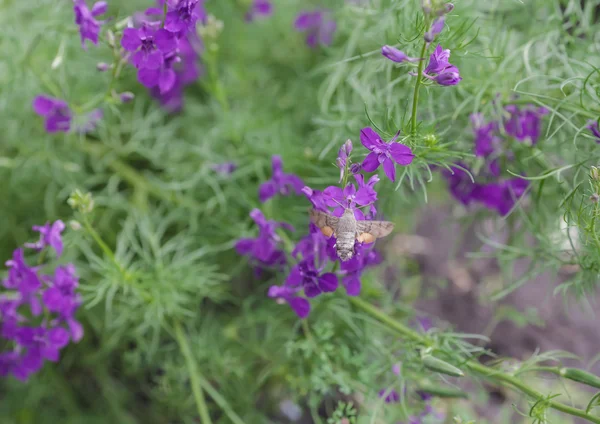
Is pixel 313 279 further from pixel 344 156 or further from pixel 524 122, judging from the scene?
pixel 524 122

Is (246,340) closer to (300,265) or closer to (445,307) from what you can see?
(300,265)

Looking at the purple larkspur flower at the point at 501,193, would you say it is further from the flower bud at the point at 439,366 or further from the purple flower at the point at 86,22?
the purple flower at the point at 86,22

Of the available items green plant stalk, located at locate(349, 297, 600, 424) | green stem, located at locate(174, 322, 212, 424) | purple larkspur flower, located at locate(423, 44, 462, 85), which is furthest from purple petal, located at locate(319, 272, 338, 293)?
green stem, located at locate(174, 322, 212, 424)

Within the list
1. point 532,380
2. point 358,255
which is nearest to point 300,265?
point 358,255

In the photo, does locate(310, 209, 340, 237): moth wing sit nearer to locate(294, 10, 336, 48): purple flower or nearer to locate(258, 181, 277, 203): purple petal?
locate(258, 181, 277, 203): purple petal

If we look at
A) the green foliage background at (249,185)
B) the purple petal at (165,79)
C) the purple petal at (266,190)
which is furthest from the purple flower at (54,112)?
the purple petal at (266,190)

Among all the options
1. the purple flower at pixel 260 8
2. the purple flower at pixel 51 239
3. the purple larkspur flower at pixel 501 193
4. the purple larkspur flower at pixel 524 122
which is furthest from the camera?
the purple flower at pixel 260 8

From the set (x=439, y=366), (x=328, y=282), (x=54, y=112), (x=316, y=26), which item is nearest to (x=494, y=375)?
(x=439, y=366)

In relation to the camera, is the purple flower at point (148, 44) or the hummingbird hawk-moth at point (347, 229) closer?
the hummingbird hawk-moth at point (347, 229)
